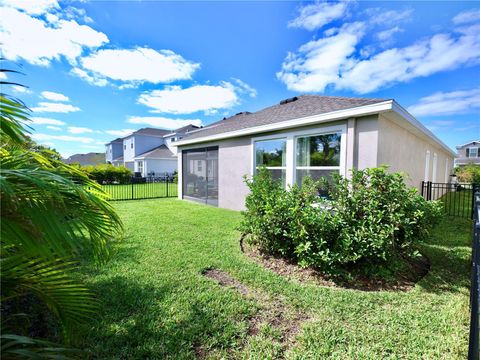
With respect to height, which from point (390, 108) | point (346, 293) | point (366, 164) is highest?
point (390, 108)

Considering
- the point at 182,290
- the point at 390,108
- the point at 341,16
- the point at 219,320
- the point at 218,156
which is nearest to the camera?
the point at 219,320

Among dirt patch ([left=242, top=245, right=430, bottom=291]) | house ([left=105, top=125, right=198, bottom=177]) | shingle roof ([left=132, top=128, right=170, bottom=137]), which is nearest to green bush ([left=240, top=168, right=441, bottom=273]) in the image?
dirt patch ([left=242, top=245, right=430, bottom=291])

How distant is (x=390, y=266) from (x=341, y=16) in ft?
22.9

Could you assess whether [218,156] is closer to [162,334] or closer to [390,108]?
[390,108]

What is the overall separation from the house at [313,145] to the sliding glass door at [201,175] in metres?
0.05

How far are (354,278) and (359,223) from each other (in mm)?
879

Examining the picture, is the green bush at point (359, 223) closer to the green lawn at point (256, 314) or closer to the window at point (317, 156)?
the green lawn at point (256, 314)

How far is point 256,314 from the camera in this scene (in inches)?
108

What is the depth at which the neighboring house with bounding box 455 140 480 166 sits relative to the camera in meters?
35.9

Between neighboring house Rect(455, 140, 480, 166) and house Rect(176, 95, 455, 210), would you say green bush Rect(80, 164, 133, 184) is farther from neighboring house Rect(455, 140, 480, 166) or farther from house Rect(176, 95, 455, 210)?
neighboring house Rect(455, 140, 480, 166)

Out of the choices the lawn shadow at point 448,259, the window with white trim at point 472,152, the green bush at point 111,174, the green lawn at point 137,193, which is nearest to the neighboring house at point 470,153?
the window with white trim at point 472,152

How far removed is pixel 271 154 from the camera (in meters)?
7.75

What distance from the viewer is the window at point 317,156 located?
19.5 feet

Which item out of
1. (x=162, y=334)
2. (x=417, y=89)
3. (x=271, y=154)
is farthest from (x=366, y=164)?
(x=417, y=89)
